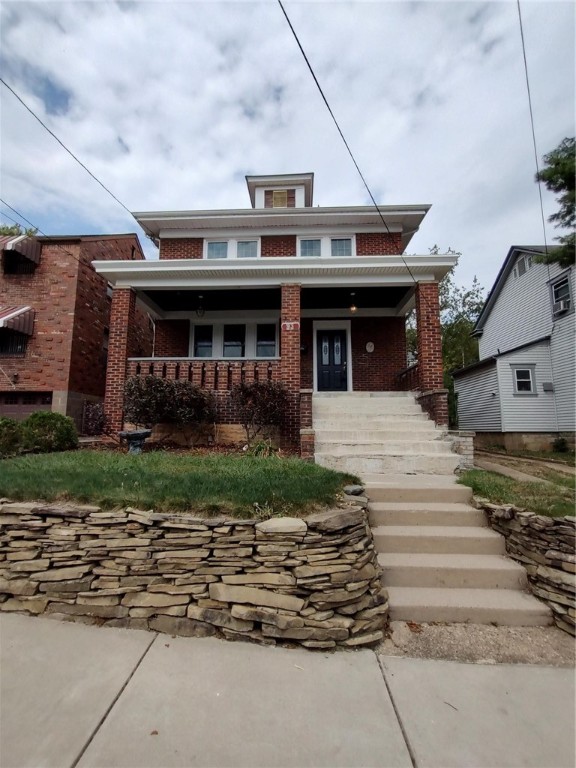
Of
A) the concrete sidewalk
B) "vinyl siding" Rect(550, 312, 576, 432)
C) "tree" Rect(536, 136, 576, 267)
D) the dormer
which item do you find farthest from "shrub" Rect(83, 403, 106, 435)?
"vinyl siding" Rect(550, 312, 576, 432)

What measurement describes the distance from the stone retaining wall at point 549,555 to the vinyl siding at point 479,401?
10.9m

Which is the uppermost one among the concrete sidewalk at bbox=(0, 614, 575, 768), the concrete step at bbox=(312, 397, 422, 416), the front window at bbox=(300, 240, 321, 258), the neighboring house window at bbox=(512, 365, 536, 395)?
the front window at bbox=(300, 240, 321, 258)

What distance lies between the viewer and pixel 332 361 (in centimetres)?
1029

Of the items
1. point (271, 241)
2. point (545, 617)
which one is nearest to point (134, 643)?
point (545, 617)

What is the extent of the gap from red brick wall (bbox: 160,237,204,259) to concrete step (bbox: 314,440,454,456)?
24.6 ft

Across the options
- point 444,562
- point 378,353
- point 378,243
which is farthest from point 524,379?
point 444,562

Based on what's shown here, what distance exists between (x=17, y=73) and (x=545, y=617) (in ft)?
26.1

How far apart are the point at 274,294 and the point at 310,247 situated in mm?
2390

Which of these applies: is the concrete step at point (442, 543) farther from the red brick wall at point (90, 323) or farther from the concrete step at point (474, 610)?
the red brick wall at point (90, 323)

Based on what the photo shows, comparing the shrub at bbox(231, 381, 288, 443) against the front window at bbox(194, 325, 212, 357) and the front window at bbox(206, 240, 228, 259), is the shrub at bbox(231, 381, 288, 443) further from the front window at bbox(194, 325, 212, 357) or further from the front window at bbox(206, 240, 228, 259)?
the front window at bbox(206, 240, 228, 259)

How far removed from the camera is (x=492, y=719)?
1875 millimetres

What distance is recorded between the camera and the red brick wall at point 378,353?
32.8ft

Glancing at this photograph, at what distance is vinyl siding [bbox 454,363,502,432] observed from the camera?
13055mm

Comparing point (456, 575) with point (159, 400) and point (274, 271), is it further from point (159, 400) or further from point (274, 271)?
point (274, 271)
